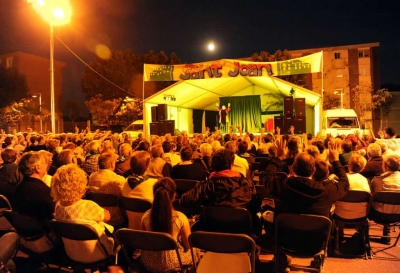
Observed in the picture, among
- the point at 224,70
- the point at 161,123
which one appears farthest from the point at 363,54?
the point at 161,123

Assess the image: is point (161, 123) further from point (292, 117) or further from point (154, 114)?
point (292, 117)

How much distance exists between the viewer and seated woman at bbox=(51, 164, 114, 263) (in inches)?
119

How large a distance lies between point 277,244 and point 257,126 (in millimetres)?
20559

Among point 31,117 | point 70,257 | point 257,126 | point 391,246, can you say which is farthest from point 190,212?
point 31,117

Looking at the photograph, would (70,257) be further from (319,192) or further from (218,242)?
(319,192)

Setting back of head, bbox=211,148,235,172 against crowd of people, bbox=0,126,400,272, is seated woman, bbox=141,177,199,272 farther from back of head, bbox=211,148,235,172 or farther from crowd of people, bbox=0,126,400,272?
back of head, bbox=211,148,235,172

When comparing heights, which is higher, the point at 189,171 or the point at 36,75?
the point at 36,75

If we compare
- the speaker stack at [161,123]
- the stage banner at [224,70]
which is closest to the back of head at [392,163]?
the stage banner at [224,70]

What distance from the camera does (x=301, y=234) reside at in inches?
125

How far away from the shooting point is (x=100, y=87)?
30000mm

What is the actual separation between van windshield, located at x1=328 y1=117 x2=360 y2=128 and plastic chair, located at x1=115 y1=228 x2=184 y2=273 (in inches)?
656

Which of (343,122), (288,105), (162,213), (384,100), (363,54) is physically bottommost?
(162,213)

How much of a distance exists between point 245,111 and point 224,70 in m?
9.40

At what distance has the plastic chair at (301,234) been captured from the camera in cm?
306
